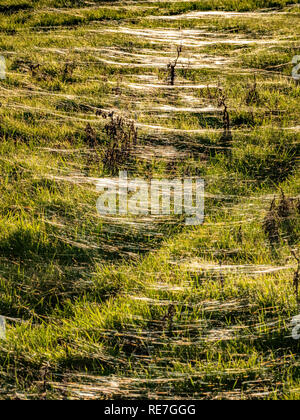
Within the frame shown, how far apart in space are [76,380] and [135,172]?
7.19 feet

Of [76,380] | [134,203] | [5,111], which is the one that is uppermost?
[5,111]

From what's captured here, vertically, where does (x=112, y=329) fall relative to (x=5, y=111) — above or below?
below

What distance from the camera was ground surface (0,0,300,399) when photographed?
8.38ft

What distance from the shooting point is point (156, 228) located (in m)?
3.64

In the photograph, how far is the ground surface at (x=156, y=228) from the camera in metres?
2.55

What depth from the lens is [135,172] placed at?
4262mm

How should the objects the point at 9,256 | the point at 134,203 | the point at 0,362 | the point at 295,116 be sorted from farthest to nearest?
the point at 295,116 < the point at 134,203 < the point at 9,256 < the point at 0,362

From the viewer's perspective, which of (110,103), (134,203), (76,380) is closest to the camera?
(76,380)

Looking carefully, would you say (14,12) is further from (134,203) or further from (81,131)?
(134,203)

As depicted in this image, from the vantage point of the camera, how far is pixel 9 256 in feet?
11.4

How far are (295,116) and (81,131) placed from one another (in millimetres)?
2292

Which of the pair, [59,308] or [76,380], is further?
[59,308]

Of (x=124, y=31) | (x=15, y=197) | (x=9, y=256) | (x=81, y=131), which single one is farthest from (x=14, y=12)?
(x=9, y=256)

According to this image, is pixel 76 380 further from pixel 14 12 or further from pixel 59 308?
pixel 14 12
